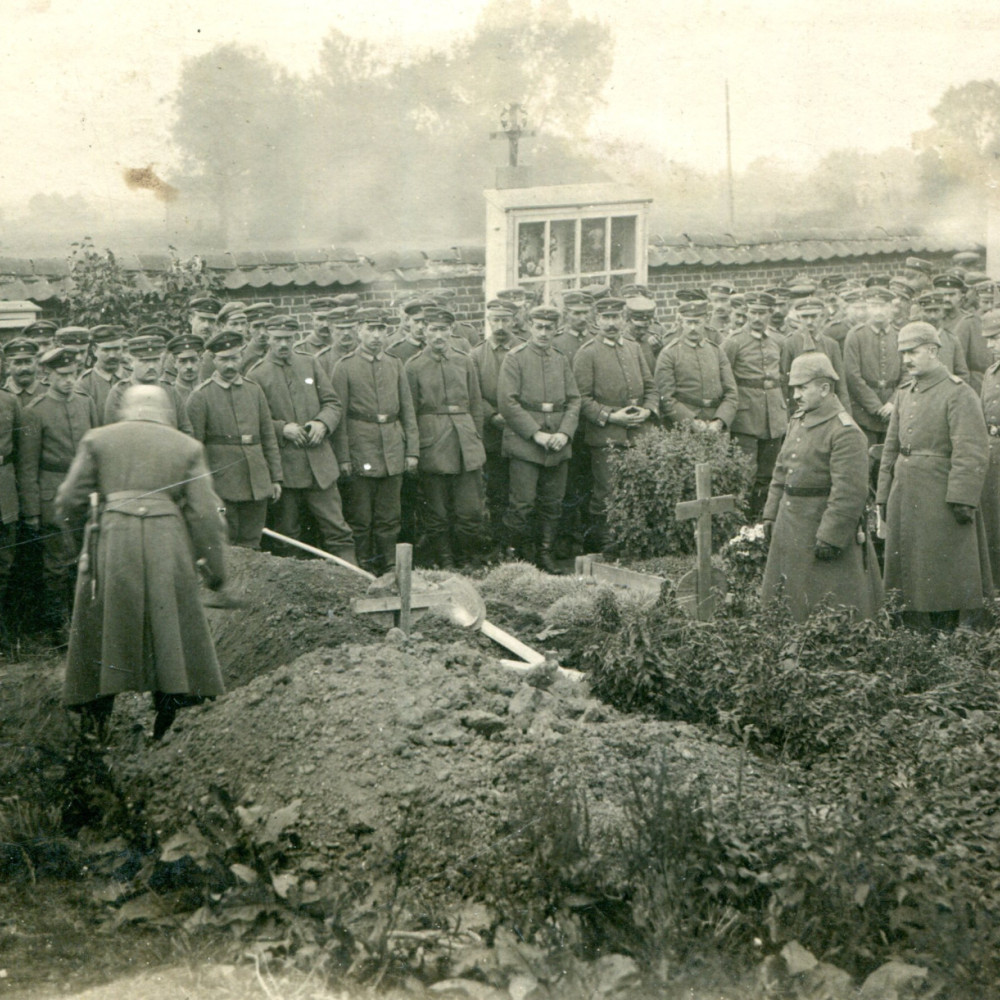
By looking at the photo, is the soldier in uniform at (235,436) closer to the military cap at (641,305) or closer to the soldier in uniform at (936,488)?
the soldier in uniform at (936,488)

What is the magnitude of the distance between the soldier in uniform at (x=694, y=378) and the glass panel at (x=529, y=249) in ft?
9.80

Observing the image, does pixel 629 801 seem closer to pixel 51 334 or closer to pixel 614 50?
pixel 51 334

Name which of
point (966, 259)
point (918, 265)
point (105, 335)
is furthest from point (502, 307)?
point (966, 259)

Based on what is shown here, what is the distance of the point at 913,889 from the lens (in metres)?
3.45

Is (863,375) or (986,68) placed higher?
(986,68)

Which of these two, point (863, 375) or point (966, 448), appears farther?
point (863, 375)

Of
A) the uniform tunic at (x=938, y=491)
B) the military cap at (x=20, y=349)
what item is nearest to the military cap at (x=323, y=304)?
the military cap at (x=20, y=349)

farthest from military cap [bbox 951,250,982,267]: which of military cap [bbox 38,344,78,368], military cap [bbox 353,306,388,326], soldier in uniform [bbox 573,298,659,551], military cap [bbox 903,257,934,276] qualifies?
military cap [bbox 38,344,78,368]

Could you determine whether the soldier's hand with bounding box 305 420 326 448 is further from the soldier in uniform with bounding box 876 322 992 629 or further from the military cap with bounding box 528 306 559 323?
the soldier in uniform with bounding box 876 322 992 629

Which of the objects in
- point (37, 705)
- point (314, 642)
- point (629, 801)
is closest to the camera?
point (629, 801)

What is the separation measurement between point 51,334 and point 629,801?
657 centimetres

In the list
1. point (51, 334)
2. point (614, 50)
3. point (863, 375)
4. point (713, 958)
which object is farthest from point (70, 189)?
point (863, 375)

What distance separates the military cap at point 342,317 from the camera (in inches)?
382

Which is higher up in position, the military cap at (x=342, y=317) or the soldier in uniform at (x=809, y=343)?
the military cap at (x=342, y=317)
